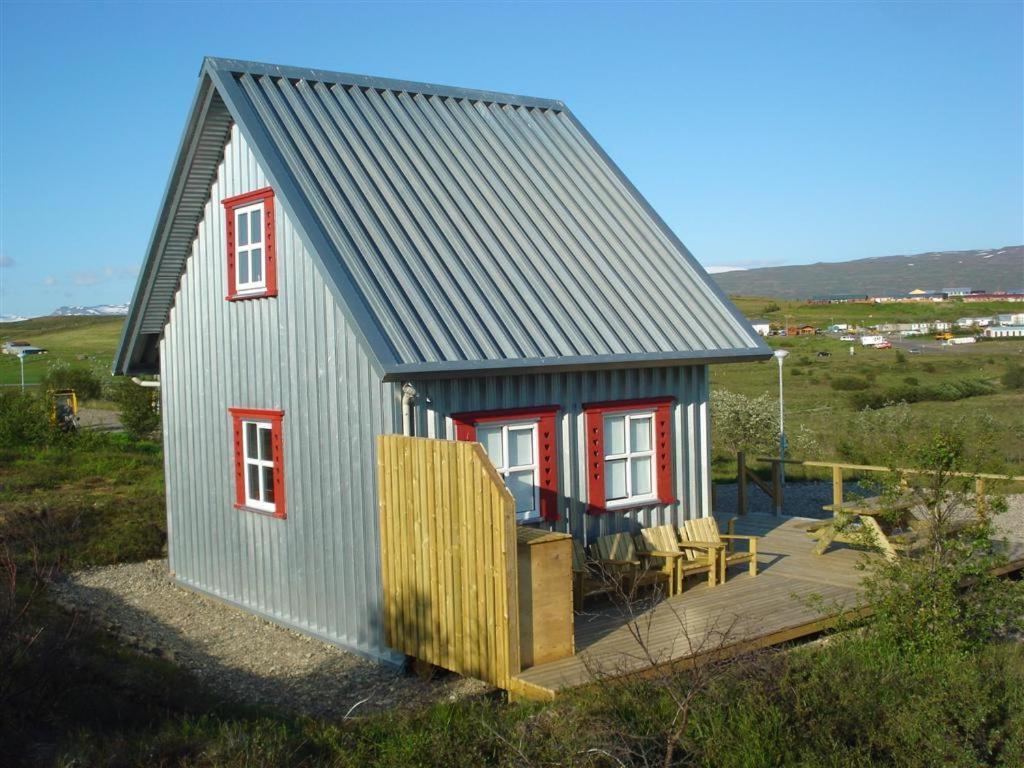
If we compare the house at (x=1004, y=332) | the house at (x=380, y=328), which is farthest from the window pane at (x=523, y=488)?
the house at (x=1004, y=332)

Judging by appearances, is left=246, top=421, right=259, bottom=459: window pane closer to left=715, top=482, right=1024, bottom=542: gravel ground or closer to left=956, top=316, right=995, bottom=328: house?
left=715, top=482, right=1024, bottom=542: gravel ground

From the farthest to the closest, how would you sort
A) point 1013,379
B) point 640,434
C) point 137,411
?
1. point 1013,379
2. point 137,411
3. point 640,434

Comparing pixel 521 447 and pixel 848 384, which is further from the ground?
pixel 521 447

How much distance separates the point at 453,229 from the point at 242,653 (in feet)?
19.0

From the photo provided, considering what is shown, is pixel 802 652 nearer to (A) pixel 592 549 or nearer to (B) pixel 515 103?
(A) pixel 592 549

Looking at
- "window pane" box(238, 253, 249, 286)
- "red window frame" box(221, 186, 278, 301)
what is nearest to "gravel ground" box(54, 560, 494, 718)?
"red window frame" box(221, 186, 278, 301)

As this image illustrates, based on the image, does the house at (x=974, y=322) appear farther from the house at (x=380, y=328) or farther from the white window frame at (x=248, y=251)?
the white window frame at (x=248, y=251)

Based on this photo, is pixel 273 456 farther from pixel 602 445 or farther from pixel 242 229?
pixel 602 445

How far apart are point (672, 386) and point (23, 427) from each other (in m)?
23.0

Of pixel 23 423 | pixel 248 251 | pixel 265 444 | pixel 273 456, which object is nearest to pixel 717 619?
pixel 273 456

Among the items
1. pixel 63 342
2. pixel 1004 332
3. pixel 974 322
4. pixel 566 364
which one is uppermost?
pixel 63 342

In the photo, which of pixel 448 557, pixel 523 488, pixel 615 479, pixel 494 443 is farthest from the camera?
pixel 615 479

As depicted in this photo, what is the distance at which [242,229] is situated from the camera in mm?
13727

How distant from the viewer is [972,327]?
120250 millimetres
